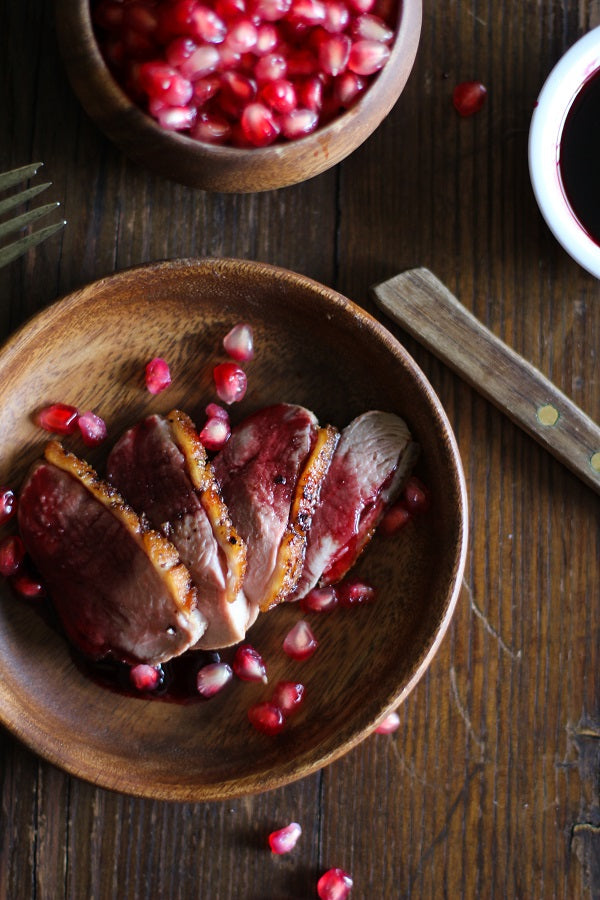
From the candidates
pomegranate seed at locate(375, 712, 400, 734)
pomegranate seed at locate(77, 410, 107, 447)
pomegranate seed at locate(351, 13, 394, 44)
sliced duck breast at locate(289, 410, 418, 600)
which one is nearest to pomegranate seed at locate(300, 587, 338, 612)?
sliced duck breast at locate(289, 410, 418, 600)

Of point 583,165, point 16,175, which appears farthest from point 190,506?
point 583,165

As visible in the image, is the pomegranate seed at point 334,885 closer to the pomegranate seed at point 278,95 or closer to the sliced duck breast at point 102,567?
the sliced duck breast at point 102,567

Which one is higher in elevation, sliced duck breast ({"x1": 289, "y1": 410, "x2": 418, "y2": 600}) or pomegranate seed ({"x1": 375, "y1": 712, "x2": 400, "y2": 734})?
sliced duck breast ({"x1": 289, "y1": 410, "x2": 418, "y2": 600})

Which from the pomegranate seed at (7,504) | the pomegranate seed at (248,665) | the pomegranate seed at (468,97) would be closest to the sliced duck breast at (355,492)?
the pomegranate seed at (248,665)

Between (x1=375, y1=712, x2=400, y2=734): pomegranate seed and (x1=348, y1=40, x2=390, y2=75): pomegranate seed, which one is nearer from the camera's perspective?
(x1=348, y1=40, x2=390, y2=75): pomegranate seed

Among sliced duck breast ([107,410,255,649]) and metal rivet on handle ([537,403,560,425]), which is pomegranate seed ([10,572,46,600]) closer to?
sliced duck breast ([107,410,255,649])

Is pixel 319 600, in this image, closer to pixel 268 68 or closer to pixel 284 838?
pixel 284 838

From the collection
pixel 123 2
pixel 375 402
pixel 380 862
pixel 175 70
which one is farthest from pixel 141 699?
pixel 123 2
